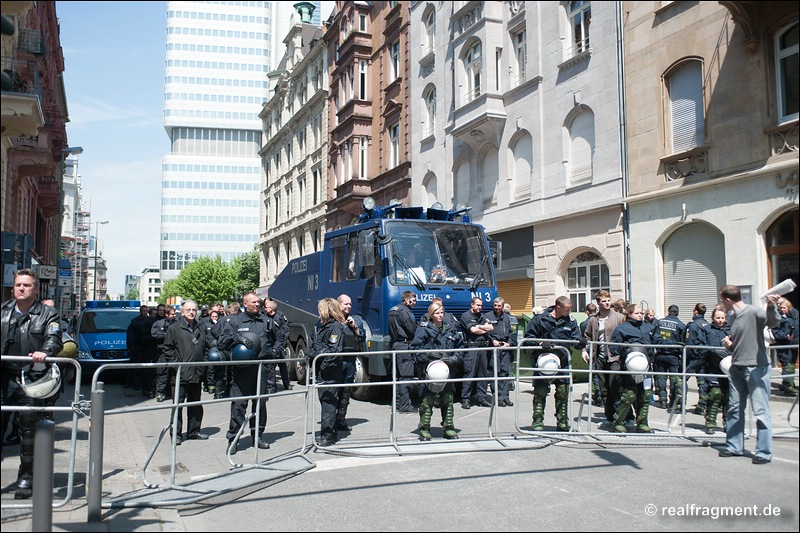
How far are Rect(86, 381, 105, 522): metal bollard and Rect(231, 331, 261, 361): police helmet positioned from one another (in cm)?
242

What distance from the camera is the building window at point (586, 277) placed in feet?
47.6

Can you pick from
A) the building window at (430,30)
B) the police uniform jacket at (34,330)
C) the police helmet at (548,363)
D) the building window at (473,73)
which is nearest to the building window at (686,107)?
the police helmet at (548,363)

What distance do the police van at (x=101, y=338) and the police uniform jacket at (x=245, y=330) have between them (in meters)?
8.41

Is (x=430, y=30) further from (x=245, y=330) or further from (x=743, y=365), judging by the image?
(x=743, y=365)

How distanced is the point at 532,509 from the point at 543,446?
2.54 m

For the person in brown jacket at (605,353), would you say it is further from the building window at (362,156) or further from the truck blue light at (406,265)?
the building window at (362,156)

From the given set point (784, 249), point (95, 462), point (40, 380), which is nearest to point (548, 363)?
point (784, 249)

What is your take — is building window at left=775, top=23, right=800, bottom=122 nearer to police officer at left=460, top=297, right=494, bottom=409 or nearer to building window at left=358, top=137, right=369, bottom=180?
police officer at left=460, top=297, right=494, bottom=409

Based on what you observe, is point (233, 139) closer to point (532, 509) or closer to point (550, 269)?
point (550, 269)

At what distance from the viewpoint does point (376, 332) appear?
11.9 metres

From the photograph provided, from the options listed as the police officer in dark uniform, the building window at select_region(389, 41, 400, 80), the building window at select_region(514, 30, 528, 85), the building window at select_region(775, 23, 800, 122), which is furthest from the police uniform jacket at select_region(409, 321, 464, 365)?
the building window at select_region(389, 41, 400, 80)

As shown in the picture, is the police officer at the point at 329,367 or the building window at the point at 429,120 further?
the building window at the point at 429,120

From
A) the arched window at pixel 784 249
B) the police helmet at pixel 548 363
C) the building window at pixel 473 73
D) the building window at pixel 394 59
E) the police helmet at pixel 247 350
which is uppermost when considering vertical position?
the building window at pixel 394 59

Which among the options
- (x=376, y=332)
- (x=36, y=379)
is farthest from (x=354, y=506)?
(x=376, y=332)
